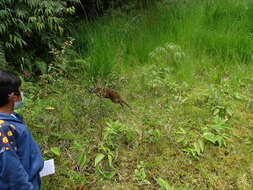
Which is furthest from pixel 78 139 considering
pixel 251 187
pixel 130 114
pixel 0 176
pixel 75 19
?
pixel 75 19

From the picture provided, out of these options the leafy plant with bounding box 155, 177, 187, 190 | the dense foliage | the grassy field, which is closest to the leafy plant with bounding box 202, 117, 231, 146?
the grassy field

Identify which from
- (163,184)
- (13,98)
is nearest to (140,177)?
(163,184)

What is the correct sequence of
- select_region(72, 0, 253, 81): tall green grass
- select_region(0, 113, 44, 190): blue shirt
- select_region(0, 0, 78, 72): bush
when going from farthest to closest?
select_region(72, 0, 253, 81): tall green grass
select_region(0, 0, 78, 72): bush
select_region(0, 113, 44, 190): blue shirt

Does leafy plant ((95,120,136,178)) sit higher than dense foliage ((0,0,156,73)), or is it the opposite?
dense foliage ((0,0,156,73))

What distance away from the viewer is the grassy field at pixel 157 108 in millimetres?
2066

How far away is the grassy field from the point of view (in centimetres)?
207

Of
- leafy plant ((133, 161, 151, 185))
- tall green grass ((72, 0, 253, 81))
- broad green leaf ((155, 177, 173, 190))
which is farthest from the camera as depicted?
tall green grass ((72, 0, 253, 81))

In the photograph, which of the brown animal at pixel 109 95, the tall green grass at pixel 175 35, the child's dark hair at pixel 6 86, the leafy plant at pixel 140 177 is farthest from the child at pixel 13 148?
the tall green grass at pixel 175 35

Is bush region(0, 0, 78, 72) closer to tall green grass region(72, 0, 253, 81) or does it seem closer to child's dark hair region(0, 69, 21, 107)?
tall green grass region(72, 0, 253, 81)

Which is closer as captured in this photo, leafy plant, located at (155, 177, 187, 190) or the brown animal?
leafy plant, located at (155, 177, 187, 190)

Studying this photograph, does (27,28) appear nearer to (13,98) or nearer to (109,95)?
(109,95)

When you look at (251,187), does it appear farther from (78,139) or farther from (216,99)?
(78,139)

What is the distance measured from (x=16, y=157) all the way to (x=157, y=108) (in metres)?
1.77

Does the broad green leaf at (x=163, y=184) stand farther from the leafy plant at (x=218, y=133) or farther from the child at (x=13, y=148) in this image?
the child at (x=13, y=148)
